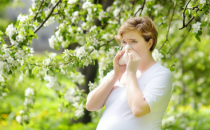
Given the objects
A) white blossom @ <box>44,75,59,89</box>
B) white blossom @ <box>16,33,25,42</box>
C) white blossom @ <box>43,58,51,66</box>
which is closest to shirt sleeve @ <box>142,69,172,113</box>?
white blossom @ <box>43,58,51,66</box>

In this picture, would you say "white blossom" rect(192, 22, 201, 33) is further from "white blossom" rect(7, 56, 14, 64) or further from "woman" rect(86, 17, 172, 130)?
"white blossom" rect(7, 56, 14, 64)

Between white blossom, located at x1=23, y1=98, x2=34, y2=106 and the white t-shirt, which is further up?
white blossom, located at x1=23, y1=98, x2=34, y2=106

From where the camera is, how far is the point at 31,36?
226cm

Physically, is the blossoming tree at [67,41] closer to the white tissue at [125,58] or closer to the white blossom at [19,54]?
the white blossom at [19,54]

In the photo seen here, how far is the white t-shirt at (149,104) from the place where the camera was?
1.50 m

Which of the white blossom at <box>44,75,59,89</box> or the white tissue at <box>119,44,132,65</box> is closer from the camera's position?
the white tissue at <box>119,44,132,65</box>

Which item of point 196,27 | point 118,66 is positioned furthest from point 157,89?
point 196,27

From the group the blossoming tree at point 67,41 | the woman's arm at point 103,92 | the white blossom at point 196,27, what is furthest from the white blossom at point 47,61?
the white blossom at point 196,27

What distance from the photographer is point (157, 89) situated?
4.93 feet

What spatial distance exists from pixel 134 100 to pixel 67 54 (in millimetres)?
1085

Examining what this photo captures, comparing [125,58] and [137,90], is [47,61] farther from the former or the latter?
[137,90]

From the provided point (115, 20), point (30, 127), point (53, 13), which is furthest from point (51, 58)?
point (30, 127)

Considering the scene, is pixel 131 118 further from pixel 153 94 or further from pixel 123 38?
pixel 123 38

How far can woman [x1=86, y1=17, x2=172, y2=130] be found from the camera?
1.49 meters
